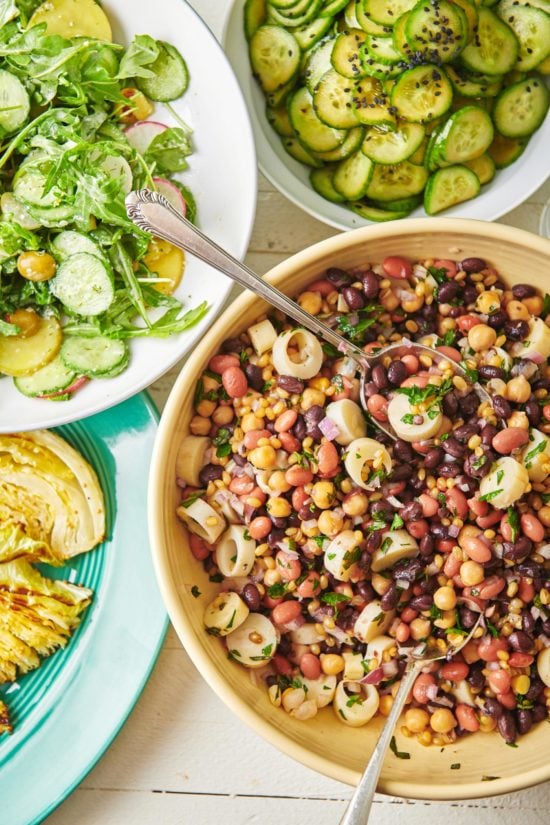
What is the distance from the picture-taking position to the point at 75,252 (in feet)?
7.45

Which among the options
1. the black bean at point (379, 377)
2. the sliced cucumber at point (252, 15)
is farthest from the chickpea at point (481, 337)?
the sliced cucumber at point (252, 15)

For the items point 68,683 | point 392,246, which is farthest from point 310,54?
point 68,683

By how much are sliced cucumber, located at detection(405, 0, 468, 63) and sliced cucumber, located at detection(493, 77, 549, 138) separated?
27cm

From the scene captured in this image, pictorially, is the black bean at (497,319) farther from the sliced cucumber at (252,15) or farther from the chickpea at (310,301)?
the sliced cucumber at (252,15)

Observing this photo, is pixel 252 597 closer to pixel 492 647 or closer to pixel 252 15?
pixel 492 647

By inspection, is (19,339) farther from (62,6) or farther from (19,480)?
(62,6)

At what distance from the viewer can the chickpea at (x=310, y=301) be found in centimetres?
223

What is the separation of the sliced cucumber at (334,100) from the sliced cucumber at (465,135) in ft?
0.92

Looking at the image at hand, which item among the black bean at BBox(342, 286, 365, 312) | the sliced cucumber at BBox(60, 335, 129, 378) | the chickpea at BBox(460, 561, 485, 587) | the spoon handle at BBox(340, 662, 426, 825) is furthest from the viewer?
the sliced cucumber at BBox(60, 335, 129, 378)

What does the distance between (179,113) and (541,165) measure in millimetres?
1123

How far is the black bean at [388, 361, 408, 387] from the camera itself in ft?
6.99

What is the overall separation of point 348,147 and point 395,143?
0.16m

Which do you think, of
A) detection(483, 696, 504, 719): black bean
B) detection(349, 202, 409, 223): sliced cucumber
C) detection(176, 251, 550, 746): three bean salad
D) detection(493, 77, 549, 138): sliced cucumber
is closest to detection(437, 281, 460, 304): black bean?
detection(176, 251, 550, 746): three bean salad

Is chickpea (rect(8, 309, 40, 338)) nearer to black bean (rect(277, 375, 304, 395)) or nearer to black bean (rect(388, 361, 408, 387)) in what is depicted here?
black bean (rect(277, 375, 304, 395))
